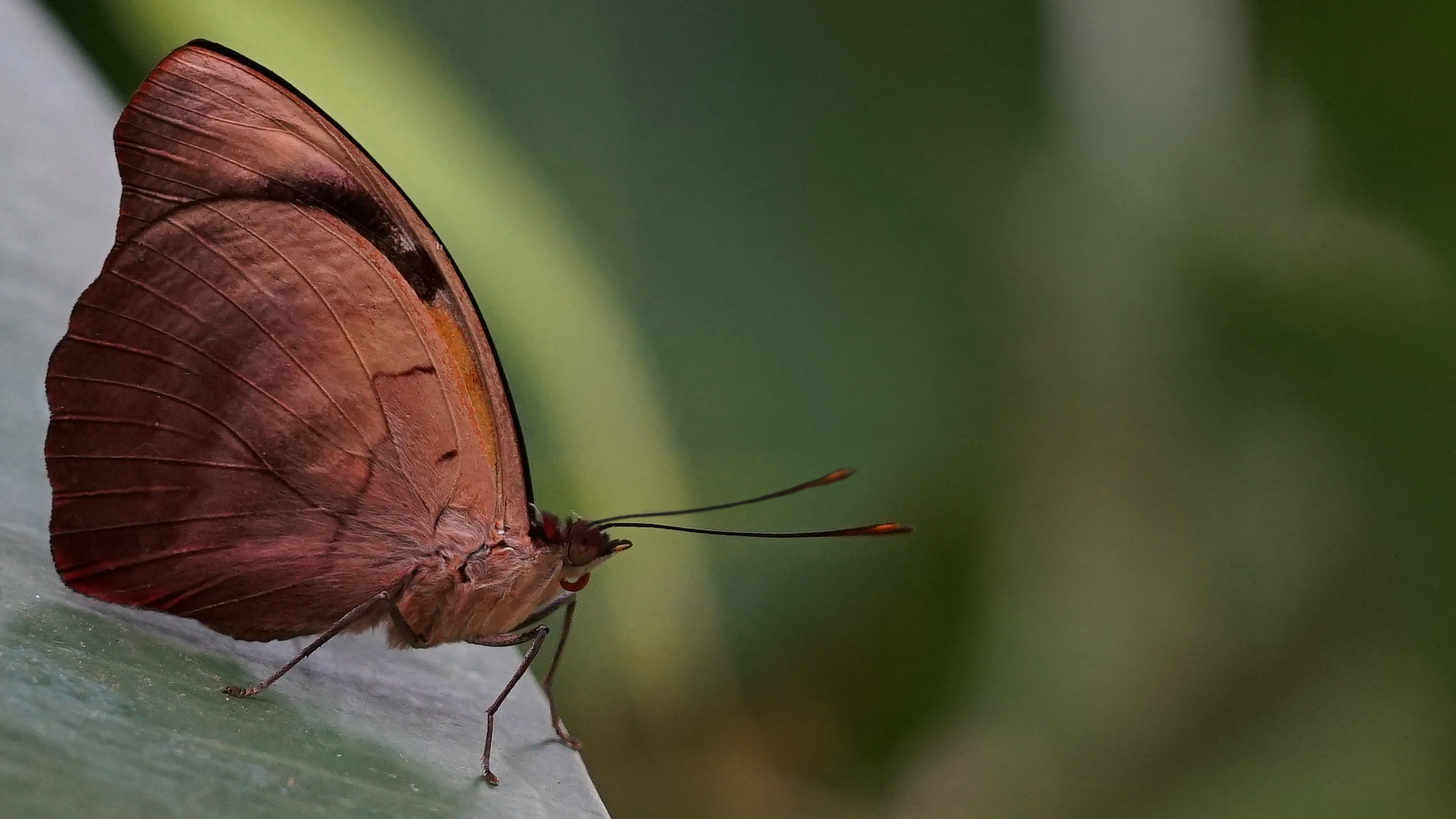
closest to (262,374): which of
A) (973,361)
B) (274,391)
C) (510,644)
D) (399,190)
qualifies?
(274,391)

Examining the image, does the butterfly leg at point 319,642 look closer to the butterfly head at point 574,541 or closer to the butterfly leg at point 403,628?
the butterfly leg at point 403,628

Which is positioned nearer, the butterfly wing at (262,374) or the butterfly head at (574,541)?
the butterfly wing at (262,374)

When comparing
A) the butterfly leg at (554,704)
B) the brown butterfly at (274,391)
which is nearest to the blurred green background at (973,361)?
the butterfly leg at (554,704)

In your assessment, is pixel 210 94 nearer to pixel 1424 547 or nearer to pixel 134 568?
pixel 134 568

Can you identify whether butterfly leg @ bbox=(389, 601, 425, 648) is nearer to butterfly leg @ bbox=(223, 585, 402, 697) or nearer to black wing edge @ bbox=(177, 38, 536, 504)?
butterfly leg @ bbox=(223, 585, 402, 697)

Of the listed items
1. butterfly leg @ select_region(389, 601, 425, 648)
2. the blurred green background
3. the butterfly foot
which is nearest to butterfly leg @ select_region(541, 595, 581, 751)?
the butterfly foot

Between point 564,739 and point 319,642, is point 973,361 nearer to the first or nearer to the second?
point 564,739
